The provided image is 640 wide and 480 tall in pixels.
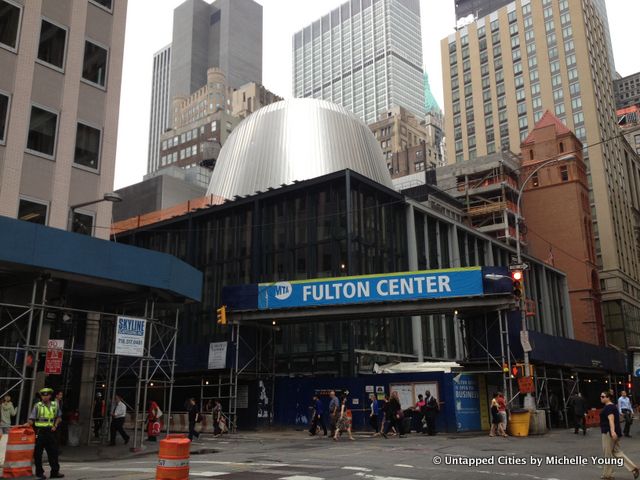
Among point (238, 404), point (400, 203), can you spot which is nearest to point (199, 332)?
point (238, 404)

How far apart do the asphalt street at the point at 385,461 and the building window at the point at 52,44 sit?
15.4 meters

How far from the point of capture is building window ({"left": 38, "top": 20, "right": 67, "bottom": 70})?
24578 mm

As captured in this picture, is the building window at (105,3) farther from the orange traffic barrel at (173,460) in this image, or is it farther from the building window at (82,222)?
the orange traffic barrel at (173,460)

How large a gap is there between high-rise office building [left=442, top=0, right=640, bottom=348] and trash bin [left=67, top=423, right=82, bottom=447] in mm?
84111

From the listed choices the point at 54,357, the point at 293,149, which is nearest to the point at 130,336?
the point at 54,357

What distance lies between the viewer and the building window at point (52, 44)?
24.6 metres

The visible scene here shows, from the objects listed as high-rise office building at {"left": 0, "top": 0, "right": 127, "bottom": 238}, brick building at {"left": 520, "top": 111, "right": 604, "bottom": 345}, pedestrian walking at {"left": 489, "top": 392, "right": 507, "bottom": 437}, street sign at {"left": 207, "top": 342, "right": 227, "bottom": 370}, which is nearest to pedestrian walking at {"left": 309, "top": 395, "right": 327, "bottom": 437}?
street sign at {"left": 207, "top": 342, "right": 227, "bottom": 370}

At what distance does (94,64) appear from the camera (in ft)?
87.1

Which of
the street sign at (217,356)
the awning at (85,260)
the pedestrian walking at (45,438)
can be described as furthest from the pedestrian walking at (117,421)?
the pedestrian walking at (45,438)

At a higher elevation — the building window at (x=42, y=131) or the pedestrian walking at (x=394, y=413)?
the building window at (x=42, y=131)

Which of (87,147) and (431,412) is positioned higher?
(87,147)

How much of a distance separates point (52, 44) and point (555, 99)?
9885 centimetres

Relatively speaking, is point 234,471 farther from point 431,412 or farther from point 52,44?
point 52,44

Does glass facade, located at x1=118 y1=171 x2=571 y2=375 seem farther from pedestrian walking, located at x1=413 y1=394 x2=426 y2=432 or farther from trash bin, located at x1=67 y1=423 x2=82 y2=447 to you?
trash bin, located at x1=67 y1=423 x2=82 y2=447
